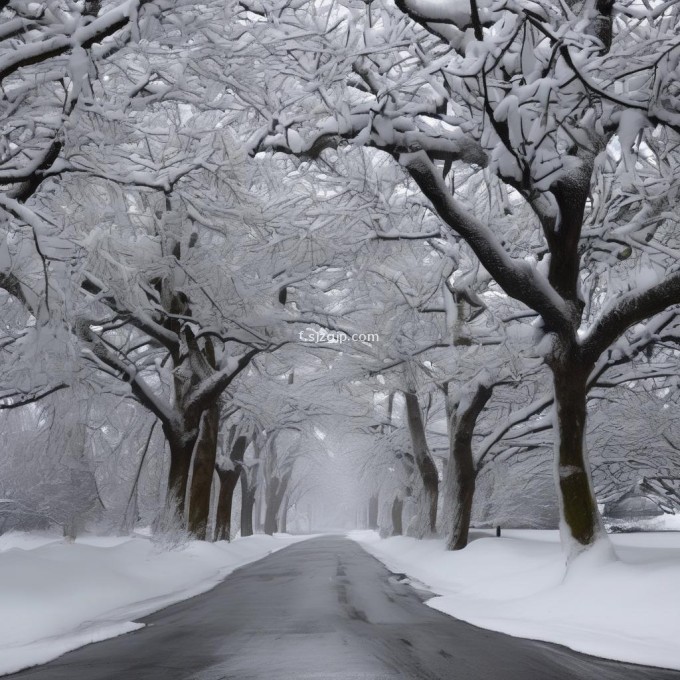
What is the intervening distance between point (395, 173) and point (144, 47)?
283 inches

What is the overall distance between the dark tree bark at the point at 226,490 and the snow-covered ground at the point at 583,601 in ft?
49.2

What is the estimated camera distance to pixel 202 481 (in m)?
18.9

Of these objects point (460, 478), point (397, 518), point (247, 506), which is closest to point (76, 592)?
point (460, 478)

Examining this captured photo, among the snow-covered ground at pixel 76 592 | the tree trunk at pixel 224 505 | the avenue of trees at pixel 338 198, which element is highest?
the avenue of trees at pixel 338 198

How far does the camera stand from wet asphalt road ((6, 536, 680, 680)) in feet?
16.4

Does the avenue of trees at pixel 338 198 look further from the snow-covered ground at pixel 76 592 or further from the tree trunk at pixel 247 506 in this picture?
the tree trunk at pixel 247 506

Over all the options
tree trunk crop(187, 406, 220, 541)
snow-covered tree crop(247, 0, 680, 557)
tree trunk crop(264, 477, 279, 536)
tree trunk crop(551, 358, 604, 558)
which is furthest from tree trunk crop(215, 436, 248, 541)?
snow-covered tree crop(247, 0, 680, 557)

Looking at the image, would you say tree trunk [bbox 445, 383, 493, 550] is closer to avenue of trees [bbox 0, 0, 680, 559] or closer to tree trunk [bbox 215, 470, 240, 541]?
avenue of trees [bbox 0, 0, 680, 559]

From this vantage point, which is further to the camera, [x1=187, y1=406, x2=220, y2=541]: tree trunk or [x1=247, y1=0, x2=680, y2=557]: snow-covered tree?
[x1=187, y1=406, x2=220, y2=541]: tree trunk

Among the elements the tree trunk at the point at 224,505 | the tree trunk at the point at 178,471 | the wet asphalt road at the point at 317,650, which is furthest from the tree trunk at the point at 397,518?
the wet asphalt road at the point at 317,650

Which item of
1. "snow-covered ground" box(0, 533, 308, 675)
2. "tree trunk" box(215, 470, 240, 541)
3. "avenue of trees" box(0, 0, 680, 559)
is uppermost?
"avenue of trees" box(0, 0, 680, 559)

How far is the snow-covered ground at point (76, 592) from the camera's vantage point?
6516 millimetres

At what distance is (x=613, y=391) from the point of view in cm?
1922

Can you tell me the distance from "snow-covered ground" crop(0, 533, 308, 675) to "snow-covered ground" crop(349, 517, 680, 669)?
3988 millimetres
